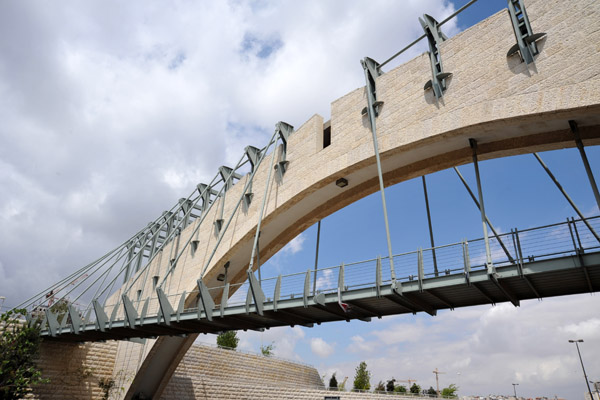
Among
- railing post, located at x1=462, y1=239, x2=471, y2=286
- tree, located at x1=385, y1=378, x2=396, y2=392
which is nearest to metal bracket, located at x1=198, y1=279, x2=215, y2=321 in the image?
railing post, located at x1=462, y1=239, x2=471, y2=286

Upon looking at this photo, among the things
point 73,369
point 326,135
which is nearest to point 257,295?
point 326,135

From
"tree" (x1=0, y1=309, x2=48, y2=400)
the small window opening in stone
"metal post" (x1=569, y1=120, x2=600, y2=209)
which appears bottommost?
"tree" (x1=0, y1=309, x2=48, y2=400)

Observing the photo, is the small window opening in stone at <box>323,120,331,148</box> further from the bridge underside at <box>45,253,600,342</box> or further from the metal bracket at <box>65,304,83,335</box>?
the metal bracket at <box>65,304,83,335</box>

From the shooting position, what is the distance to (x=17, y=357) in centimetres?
1977

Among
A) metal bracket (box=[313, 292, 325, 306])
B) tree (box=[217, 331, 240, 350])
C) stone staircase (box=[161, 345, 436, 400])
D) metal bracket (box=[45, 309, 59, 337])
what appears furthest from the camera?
tree (box=[217, 331, 240, 350])

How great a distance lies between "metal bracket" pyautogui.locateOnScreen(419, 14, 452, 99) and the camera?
14.5 m

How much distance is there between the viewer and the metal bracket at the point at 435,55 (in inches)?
570

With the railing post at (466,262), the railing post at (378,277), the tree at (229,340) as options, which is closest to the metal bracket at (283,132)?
the railing post at (378,277)

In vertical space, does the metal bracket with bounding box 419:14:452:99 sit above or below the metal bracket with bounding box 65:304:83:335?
above

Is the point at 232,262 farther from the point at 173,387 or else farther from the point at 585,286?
the point at 585,286

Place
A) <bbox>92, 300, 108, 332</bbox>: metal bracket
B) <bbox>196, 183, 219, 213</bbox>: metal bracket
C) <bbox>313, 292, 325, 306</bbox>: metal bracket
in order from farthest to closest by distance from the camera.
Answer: <bbox>196, 183, 219, 213</bbox>: metal bracket → <bbox>92, 300, 108, 332</bbox>: metal bracket → <bbox>313, 292, 325, 306</bbox>: metal bracket

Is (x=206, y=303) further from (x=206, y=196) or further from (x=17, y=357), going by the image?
(x=206, y=196)

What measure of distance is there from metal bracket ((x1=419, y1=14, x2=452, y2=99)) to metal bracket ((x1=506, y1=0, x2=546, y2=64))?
2.10 m

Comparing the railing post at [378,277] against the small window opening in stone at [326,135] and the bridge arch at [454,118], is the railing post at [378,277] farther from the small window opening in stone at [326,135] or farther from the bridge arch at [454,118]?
the small window opening in stone at [326,135]
